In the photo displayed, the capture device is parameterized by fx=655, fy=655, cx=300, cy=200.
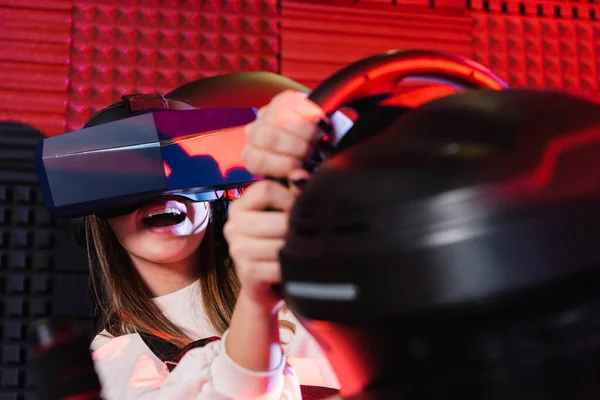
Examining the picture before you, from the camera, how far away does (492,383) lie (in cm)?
24

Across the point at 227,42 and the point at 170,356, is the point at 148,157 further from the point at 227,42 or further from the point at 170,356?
the point at 227,42

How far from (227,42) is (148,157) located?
0.67 meters

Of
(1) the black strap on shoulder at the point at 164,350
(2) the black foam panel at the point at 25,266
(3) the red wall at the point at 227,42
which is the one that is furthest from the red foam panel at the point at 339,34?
(1) the black strap on shoulder at the point at 164,350

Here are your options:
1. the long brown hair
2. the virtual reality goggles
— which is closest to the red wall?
the long brown hair

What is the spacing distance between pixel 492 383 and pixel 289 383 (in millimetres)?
306

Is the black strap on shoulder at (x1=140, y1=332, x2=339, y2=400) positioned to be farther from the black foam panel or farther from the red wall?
the red wall

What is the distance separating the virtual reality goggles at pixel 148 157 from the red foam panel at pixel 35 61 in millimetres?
540

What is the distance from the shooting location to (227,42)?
1.39 metres

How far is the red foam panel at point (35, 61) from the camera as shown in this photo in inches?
50.9

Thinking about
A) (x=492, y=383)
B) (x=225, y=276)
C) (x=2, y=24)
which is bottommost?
(x=225, y=276)

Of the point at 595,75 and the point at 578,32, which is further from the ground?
the point at 578,32

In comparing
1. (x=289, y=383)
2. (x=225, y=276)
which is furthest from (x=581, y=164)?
(x=225, y=276)

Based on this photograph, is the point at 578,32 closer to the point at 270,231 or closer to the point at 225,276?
the point at 225,276

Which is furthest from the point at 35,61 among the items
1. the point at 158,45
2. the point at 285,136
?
the point at 285,136
